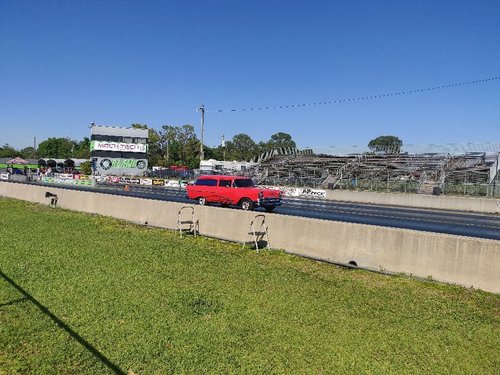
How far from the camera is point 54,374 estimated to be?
4.78 m

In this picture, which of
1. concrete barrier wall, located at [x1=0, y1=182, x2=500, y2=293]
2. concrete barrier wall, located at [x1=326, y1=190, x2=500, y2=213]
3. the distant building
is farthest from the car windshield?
the distant building

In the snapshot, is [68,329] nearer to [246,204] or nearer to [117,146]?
[246,204]

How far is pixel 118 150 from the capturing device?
3196 inches

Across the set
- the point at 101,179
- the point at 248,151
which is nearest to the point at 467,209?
the point at 101,179

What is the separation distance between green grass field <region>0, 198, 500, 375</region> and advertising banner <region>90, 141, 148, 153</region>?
7267cm

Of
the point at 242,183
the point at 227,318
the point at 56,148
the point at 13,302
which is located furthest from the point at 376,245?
the point at 56,148

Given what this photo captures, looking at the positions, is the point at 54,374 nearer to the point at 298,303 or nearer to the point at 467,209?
the point at 298,303

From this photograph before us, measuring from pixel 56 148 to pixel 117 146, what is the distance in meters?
91.7

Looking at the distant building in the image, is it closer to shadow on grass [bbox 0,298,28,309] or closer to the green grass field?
the green grass field

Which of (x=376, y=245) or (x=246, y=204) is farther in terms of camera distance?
(x=246, y=204)

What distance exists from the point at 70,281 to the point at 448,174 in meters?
42.4

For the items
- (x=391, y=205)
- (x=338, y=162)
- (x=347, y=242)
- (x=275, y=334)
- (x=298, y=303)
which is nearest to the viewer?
(x=275, y=334)

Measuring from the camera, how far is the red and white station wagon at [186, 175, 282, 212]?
76.8 ft

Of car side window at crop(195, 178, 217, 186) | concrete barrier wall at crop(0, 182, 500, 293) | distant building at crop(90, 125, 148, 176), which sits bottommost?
concrete barrier wall at crop(0, 182, 500, 293)
